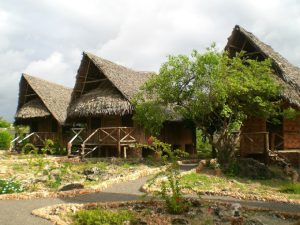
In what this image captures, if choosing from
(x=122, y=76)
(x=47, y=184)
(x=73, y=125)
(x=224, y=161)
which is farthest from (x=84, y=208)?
(x=73, y=125)

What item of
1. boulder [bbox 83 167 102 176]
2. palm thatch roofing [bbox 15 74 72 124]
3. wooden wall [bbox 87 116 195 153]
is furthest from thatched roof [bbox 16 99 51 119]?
boulder [bbox 83 167 102 176]

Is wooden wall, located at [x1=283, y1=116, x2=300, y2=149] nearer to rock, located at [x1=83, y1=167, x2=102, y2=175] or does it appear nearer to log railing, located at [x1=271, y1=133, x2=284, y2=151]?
log railing, located at [x1=271, y1=133, x2=284, y2=151]

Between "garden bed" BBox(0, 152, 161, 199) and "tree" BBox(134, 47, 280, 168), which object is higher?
"tree" BBox(134, 47, 280, 168)

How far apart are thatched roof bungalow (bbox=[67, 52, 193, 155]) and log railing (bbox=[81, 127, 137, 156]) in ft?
0.26

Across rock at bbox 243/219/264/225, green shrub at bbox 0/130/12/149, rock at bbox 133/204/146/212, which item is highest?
green shrub at bbox 0/130/12/149

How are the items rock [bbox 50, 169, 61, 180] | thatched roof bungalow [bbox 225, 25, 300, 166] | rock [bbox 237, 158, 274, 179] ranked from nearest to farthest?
1. rock [bbox 50, 169, 61, 180]
2. rock [bbox 237, 158, 274, 179]
3. thatched roof bungalow [bbox 225, 25, 300, 166]

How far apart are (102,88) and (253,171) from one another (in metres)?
11.0

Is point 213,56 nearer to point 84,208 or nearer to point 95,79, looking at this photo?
point 84,208

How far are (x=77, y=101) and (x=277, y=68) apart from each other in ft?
38.5

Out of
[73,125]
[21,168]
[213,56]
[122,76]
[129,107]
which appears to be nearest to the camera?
[213,56]

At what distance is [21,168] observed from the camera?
15.5 meters

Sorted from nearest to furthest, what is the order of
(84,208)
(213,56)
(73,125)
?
1. (84,208)
2. (213,56)
3. (73,125)

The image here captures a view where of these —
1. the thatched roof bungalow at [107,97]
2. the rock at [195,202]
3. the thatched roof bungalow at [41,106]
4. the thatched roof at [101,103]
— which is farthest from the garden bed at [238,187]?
the thatched roof bungalow at [41,106]

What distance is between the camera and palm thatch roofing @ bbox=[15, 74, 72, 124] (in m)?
24.5
